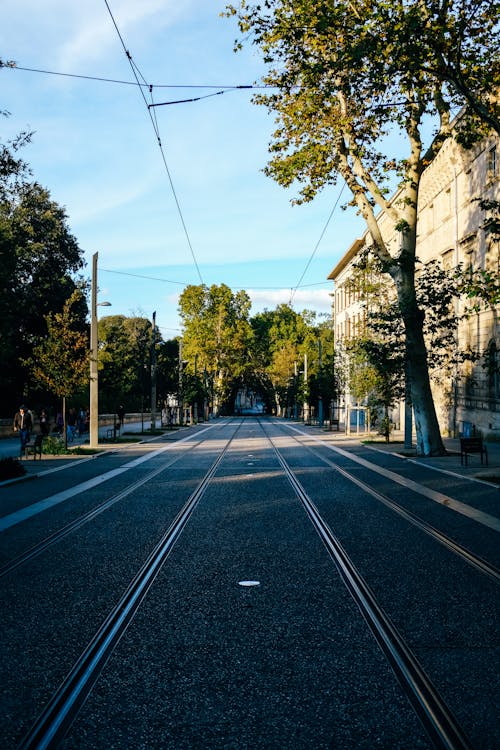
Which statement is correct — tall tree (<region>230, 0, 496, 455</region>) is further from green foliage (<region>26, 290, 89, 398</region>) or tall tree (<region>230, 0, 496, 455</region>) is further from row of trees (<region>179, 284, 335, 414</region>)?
row of trees (<region>179, 284, 335, 414</region>)

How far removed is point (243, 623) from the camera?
5684 millimetres

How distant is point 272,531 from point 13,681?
562cm

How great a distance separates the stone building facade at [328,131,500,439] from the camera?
29625mm

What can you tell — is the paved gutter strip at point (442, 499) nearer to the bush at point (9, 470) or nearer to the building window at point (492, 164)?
the bush at point (9, 470)

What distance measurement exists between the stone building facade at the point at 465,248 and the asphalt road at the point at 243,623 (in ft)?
58.6

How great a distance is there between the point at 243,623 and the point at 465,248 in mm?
29966

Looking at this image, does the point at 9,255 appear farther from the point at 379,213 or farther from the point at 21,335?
the point at 379,213

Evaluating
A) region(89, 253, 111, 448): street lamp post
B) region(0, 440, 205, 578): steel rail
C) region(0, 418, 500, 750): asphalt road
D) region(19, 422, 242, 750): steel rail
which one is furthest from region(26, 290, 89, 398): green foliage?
region(19, 422, 242, 750): steel rail

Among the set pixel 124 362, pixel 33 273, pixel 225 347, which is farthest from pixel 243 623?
pixel 225 347

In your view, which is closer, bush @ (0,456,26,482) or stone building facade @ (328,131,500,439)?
bush @ (0,456,26,482)

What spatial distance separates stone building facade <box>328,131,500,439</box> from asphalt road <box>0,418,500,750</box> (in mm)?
17872

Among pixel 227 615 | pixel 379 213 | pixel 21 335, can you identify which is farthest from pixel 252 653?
pixel 379 213

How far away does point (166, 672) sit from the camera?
182 inches

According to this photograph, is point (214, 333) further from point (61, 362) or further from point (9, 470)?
point (9, 470)
